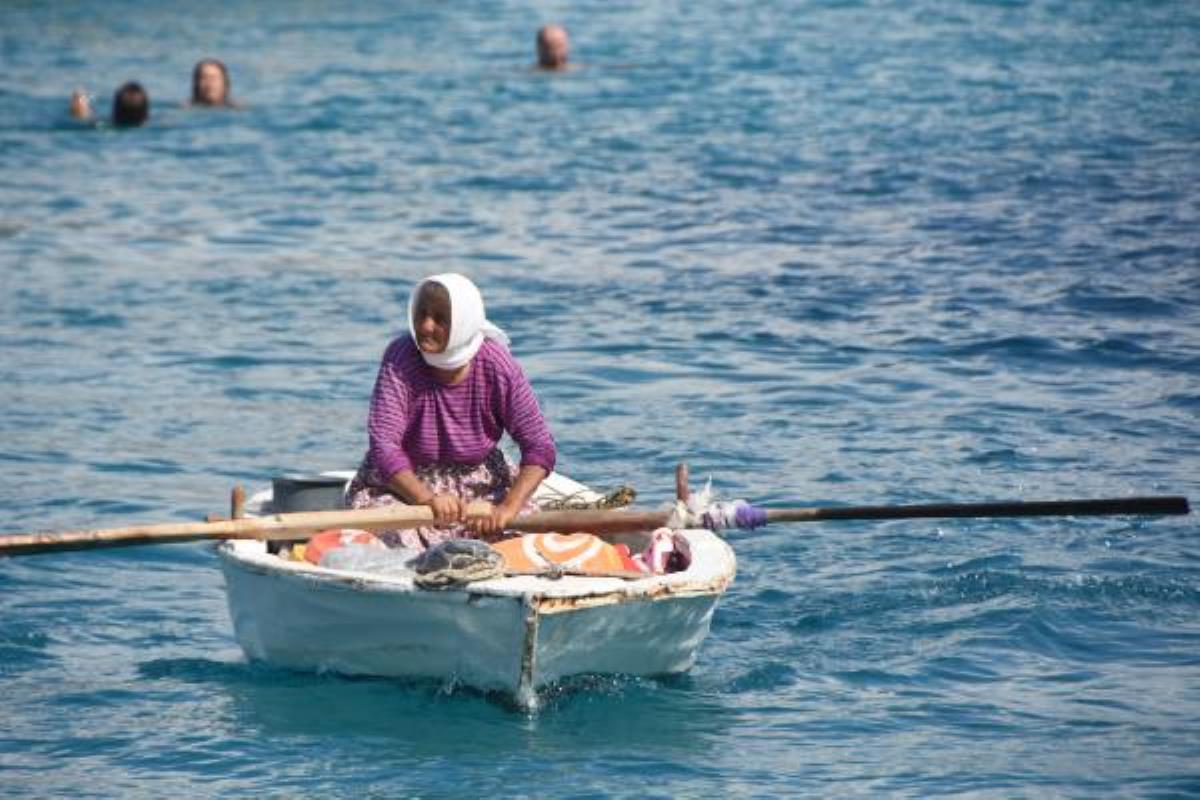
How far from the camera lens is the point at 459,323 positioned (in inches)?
348

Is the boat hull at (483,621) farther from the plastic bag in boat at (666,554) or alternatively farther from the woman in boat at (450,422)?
the woman in boat at (450,422)

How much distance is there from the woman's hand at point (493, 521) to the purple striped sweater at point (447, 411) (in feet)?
1.01

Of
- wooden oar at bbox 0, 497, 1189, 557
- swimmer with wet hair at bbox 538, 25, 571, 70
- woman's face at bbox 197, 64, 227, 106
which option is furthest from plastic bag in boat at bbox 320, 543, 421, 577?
Answer: swimmer with wet hair at bbox 538, 25, 571, 70

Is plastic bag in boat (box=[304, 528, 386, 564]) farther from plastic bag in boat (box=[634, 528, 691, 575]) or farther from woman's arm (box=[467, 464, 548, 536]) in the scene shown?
plastic bag in boat (box=[634, 528, 691, 575])

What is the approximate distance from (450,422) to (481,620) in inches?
45.2

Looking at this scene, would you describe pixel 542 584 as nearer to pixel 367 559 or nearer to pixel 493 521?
pixel 493 521

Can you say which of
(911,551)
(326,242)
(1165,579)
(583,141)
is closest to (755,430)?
(911,551)

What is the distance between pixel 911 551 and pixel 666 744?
2.69m

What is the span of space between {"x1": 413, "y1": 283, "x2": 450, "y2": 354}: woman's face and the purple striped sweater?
7.4 inches

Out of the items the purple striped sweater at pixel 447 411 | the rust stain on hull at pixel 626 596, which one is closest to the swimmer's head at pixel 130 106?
the purple striped sweater at pixel 447 411

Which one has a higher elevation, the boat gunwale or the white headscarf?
the white headscarf

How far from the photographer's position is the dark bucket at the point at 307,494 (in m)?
9.63

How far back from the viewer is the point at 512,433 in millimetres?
9156

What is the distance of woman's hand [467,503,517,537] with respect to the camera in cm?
881
